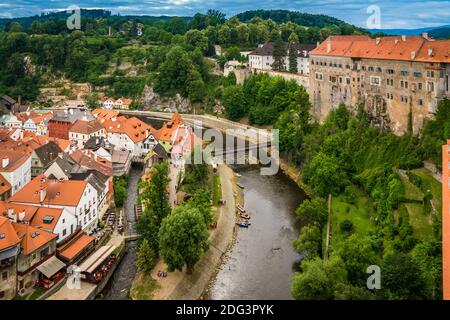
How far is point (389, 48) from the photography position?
39969 millimetres

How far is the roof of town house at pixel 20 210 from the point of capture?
2628cm

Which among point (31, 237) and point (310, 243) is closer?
point (31, 237)

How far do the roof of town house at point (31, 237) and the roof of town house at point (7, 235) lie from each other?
2.51 feet

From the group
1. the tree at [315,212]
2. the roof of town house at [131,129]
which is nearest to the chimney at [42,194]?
the tree at [315,212]

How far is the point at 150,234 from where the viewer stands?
2764 centimetres

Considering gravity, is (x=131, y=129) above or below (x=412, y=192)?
above

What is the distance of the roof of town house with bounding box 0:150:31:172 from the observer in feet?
108

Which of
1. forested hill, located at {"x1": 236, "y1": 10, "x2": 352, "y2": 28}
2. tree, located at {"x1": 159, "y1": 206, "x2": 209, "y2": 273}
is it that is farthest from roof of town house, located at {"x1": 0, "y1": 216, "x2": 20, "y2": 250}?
forested hill, located at {"x1": 236, "y1": 10, "x2": 352, "y2": 28}

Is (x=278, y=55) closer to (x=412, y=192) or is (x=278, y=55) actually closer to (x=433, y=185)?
(x=412, y=192)

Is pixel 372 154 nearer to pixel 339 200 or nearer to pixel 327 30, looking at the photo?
pixel 339 200

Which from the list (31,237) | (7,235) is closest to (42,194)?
(31,237)

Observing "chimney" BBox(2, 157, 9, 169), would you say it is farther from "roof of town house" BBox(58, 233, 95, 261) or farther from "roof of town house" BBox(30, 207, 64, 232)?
"roof of town house" BBox(58, 233, 95, 261)

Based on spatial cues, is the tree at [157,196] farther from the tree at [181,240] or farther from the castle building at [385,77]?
Result: the castle building at [385,77]

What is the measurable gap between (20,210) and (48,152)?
45.8ft
